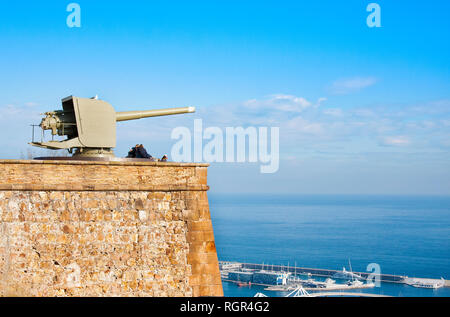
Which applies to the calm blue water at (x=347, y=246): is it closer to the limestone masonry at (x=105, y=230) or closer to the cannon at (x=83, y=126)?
the limestone masonry at (x=105, y=230)

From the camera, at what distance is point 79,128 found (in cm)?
1289

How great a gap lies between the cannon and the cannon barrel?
0.32m

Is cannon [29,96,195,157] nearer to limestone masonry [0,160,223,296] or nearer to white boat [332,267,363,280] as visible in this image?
limestone masonry [0,160,223,296]

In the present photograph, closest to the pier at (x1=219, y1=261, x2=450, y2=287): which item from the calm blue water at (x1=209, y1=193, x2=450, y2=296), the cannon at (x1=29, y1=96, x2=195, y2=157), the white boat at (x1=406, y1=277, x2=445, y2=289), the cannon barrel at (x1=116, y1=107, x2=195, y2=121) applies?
the calm blue water at (x1=209, y1=193, x2=450, y2=296)

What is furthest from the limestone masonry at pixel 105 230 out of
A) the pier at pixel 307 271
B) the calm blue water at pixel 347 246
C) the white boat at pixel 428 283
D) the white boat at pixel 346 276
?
the pier at pixel 307 271

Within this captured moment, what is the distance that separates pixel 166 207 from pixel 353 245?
114396mm

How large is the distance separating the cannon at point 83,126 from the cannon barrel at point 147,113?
1.04 ft

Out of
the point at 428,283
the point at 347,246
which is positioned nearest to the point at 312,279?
the point at 428,283

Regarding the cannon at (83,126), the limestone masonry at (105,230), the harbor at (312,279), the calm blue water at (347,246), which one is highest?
the cannon at (83,126)

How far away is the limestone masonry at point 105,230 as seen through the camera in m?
11.7

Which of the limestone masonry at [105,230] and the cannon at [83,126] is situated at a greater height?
the cannon at [83,126]

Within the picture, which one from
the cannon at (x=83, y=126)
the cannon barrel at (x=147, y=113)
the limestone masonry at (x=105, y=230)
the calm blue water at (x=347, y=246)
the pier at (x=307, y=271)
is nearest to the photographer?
the limestone masonry at (x=105, y=230)

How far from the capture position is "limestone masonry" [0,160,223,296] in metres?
11.7
